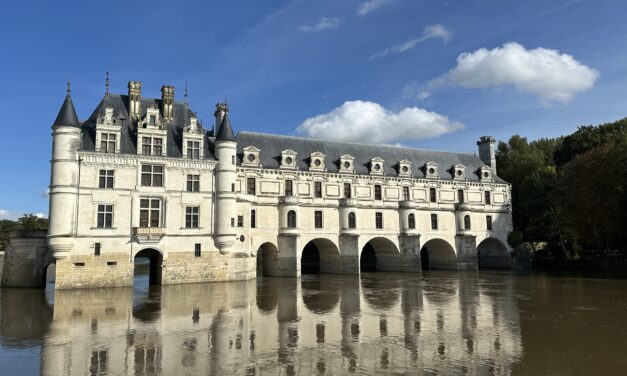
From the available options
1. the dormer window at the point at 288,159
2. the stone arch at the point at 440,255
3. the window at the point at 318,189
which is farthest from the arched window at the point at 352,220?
the stone arch at the point at 440,255

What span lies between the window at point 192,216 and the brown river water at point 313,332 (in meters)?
4.85

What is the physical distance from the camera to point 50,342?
46.1ft

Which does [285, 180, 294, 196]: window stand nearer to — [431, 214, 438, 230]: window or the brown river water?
the brown river water

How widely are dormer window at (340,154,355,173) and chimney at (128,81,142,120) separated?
55.5 ft

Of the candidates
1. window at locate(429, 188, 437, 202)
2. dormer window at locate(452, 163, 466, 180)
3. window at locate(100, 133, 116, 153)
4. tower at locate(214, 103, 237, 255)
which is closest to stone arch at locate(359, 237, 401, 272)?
window at locate(429, 188, 437, 202)

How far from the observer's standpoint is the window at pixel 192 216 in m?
30.7

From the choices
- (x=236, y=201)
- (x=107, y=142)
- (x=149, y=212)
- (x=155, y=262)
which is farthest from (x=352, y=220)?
(x=107, y=142)

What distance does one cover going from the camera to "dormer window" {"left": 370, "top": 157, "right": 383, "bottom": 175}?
41.2 meters

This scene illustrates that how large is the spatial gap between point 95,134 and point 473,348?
25.6 metres

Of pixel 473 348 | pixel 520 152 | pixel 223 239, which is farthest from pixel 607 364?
pixel 520 152

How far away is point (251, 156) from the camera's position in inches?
1422

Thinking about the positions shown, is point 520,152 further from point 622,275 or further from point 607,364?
point 607,364

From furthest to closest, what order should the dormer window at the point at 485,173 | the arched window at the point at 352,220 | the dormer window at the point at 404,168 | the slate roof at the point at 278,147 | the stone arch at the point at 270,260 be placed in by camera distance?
1. the dormer window at the point at 485,173
2. the dormer window at the point at 404,168
3. the arched window at the point at 352,220
4. the stone arch at the point at 270,260
5. the slate roof at the point at 278,147

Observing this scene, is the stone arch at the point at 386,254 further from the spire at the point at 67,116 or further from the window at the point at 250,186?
the spire at the point at 67,116
